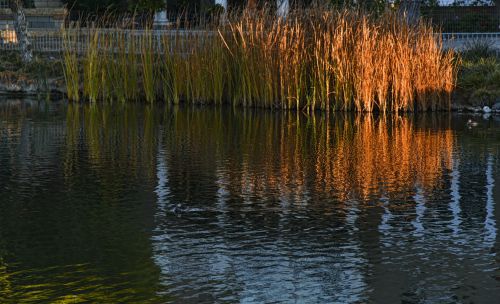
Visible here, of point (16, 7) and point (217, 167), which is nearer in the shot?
point (217, 167)

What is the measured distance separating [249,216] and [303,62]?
12196 mm

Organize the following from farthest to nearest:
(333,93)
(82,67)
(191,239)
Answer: (82,67) → (333,93) → (191,239)

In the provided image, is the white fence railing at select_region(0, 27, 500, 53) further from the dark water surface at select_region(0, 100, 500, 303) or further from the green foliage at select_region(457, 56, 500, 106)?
the dark water surface at select_region(0, 100, 500, 303)

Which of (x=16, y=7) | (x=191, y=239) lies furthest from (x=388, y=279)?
(x=16, y=7)

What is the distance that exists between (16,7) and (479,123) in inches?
630

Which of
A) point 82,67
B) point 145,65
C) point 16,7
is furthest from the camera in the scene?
point 16,7

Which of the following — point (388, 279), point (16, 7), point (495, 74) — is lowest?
point (388, 279)

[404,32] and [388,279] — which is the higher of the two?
[404,32]

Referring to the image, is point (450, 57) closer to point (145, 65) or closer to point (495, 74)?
point (495, 74)

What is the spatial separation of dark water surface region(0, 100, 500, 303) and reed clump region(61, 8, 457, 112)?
3.59 metres

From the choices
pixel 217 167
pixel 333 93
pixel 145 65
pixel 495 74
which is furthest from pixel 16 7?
pixel 217 167

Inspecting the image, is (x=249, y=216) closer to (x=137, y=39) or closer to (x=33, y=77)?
(x=137, y=39)

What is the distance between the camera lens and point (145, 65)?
24.7 m

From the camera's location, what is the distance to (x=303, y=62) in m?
22.2
